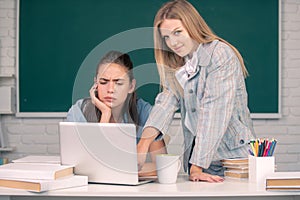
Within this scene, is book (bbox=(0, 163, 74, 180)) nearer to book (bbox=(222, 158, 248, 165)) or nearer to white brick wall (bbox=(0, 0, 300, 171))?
book (bbox=(222, 158, 248, 165))

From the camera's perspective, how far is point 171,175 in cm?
151

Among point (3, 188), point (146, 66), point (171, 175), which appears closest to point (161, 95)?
point (146, 66)

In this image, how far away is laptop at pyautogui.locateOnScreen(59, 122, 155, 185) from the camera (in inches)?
55.9

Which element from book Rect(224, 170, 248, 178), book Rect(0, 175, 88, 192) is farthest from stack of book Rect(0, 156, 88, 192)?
book Rect(224, 170, 248, 178)

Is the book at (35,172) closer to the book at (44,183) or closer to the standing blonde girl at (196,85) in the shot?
the book at (44,183)

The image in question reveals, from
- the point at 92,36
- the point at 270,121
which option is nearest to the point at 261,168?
the point at 270,121

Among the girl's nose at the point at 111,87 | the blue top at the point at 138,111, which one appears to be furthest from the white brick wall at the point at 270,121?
the girl's nose at the point at 111,87

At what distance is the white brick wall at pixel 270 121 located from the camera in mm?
3250

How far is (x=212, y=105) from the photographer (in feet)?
5.53

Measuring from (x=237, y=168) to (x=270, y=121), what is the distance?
1689 millimetres

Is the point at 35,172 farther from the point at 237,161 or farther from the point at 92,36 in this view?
the point at 92,36

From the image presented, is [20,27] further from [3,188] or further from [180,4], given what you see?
[3,188]

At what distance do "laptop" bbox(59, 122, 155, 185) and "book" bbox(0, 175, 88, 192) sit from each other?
6 cm

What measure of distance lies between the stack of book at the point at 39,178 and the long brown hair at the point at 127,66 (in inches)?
17.1
